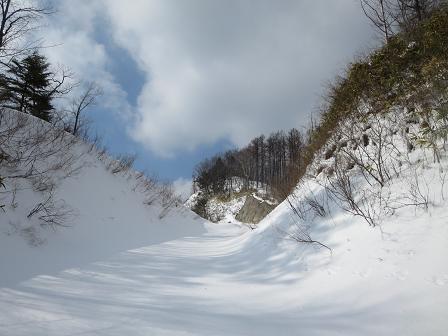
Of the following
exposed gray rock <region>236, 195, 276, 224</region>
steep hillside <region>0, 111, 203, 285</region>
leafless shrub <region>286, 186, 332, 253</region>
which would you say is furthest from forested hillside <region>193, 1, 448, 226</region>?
exposed gray rock <region>236, 195, 276, 224</region>

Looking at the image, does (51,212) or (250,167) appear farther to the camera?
(250,167)

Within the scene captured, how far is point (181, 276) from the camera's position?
17.6ft

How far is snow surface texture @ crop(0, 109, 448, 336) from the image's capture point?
2.94 metres

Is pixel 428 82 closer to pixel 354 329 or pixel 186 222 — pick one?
pixel 354 329

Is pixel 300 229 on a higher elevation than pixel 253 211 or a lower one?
lower

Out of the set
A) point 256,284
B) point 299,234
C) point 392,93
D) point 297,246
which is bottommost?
point 256,284

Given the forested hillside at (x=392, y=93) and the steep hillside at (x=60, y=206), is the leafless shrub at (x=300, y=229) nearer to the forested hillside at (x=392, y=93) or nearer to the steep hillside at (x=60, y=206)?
the forested hillside at (x=392, y=93)

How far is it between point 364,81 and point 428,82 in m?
2.92

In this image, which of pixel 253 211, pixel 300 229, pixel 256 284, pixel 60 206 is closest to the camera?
pixel 256 284

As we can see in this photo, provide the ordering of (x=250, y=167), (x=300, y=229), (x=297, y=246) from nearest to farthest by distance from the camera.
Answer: (x=297, y=246)
(x=300, y=229)
(x=250, y=167)

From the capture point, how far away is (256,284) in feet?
15.7

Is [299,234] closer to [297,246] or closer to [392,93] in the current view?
[297,246]

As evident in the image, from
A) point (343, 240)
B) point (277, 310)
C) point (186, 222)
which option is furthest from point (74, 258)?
point (186, 222)

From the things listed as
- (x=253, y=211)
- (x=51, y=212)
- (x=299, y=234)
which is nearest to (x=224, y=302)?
(x=299, y=234)
